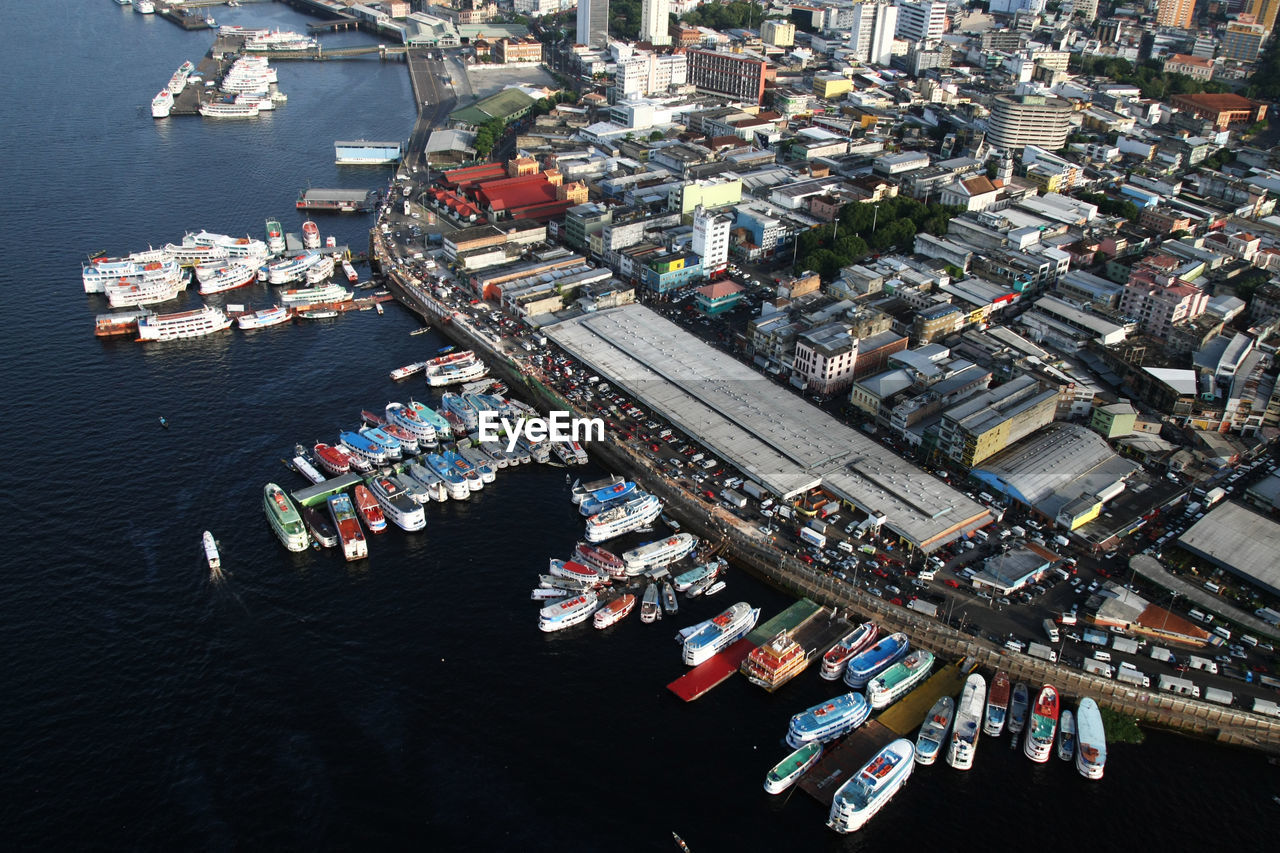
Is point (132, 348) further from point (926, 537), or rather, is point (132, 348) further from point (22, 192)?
point (926, 537)

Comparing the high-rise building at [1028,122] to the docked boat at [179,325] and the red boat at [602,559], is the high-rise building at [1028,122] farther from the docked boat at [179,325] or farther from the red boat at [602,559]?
the docked boat at [179,325]

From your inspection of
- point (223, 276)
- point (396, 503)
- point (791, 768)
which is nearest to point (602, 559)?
point (396, 503)

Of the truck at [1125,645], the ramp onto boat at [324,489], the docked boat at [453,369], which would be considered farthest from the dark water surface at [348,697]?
the truck at [1125,645]

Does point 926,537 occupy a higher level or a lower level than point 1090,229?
lower

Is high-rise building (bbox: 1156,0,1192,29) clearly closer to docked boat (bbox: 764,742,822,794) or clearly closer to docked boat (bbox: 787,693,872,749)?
docked boat (bbox: 787,693,872,749)

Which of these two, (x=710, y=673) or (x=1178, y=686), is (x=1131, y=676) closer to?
(x=1178, y=686)

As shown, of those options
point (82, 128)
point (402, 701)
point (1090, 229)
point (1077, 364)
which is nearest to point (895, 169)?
point (1090, 229)
